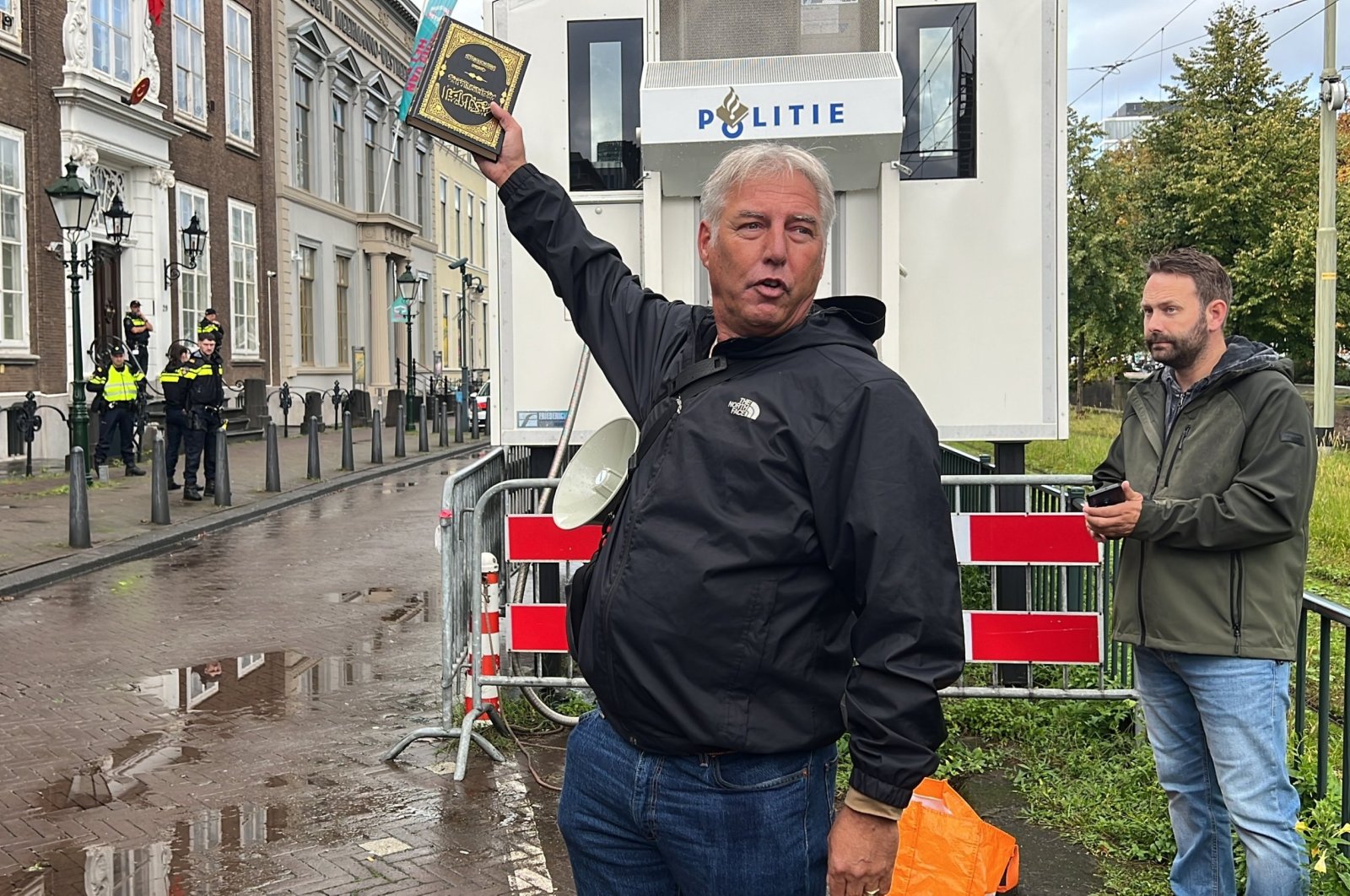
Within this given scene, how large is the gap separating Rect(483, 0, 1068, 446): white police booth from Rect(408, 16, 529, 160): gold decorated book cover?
2711mm

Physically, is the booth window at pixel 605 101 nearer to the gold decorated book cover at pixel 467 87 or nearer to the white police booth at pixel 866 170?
the white police booth at pixel 866 170

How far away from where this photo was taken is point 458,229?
5100 centimetres

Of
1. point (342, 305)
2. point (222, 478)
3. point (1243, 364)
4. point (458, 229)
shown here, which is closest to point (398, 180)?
point (342, 305)

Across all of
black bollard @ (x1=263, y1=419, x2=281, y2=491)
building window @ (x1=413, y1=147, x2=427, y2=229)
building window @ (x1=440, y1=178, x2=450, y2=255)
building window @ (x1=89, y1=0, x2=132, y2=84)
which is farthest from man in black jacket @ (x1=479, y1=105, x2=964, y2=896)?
building window @ (x1=440, y1=178, x2=450, y2=255)

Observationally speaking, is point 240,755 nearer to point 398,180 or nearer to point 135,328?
point 135,328

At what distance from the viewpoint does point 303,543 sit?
39.9 feet

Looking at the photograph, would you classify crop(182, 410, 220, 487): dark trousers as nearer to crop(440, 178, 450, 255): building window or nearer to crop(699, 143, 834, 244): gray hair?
crop(699, 143, 834, 244): gray hair

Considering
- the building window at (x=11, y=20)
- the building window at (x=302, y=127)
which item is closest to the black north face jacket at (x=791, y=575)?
the building window at (x=11, y=20)

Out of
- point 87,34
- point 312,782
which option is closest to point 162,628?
point 312,782

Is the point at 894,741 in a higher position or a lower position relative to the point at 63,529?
higher

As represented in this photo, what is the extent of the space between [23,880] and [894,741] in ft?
11.5

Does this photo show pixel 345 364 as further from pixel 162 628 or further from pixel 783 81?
pixel 783 81

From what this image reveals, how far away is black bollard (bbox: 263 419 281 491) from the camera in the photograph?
16.0 metres

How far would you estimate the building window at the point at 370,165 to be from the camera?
128 feet
